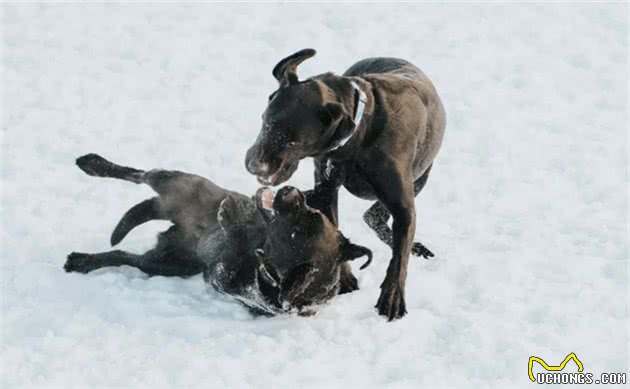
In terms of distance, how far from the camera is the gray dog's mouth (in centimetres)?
427

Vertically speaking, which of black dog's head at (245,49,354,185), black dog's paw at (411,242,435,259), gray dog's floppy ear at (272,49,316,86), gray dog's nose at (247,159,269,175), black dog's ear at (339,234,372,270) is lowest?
black dog's paw at (411,242,435,259)

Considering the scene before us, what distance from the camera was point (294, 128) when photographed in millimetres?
4242


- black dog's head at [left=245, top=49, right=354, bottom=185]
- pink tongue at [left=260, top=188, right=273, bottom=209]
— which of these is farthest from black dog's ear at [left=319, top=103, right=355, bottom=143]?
pink tongue at [left=260, top=188, right=273, bottom=209]

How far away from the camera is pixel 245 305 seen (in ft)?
15.8

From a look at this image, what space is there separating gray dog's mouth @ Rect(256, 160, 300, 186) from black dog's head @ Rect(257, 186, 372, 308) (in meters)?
0.12

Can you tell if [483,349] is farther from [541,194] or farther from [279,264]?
[541,194]

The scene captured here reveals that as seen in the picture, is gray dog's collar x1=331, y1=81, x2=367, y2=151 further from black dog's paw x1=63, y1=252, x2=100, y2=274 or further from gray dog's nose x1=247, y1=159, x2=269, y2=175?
black dog's paw x1=63, y1=252, x2=100, y2=274

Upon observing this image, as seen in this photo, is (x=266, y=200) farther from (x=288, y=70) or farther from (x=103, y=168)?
(x=103, y=168)

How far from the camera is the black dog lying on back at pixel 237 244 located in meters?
4.54

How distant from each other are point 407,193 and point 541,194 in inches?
91.5

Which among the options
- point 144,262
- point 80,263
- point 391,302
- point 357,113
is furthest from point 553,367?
point 80,263

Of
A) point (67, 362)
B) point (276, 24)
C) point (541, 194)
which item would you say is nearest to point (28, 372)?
point (67, 362)

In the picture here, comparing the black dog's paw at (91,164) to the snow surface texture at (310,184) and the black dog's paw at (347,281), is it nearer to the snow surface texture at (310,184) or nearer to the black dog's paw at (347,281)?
the snow surface texture at (310,184)

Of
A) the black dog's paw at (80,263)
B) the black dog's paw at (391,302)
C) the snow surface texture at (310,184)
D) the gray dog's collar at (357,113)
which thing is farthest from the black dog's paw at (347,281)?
the black dog's paw at (80,263)
